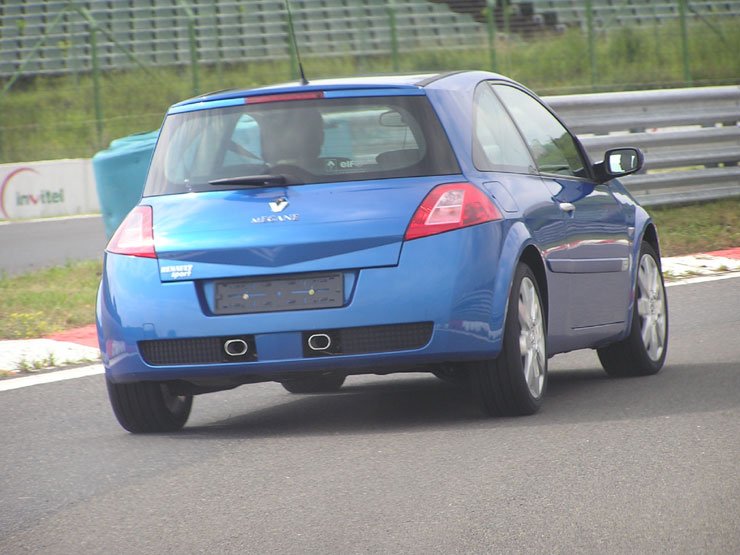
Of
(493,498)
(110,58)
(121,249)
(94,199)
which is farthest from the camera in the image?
(110,58)

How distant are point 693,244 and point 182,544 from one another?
1025 cm

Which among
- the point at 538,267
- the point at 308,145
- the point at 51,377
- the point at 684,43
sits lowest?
the point at 684,43

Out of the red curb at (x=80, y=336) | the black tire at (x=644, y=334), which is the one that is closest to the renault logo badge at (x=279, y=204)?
the black tire at (x=644, y=334)

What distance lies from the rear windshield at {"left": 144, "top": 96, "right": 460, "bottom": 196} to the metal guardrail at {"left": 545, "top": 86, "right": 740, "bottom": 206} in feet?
28.9

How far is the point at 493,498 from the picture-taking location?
4.92 metres

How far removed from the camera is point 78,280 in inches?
534

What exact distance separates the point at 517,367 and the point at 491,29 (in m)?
23.7

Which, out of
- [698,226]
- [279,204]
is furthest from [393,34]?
[279,204]

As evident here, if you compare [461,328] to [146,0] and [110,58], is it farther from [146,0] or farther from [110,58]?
[146,0]

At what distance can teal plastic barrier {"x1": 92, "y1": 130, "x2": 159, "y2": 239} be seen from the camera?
1289 centimetres

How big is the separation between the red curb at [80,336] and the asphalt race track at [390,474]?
6.73 ft

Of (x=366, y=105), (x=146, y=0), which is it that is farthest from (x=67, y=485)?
(x=146, y=0)

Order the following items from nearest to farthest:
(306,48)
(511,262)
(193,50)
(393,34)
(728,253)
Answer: (511,262)
(728,253)
(193,50)
(393,34)
(306,48)

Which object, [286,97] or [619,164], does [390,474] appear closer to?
[286,97]
